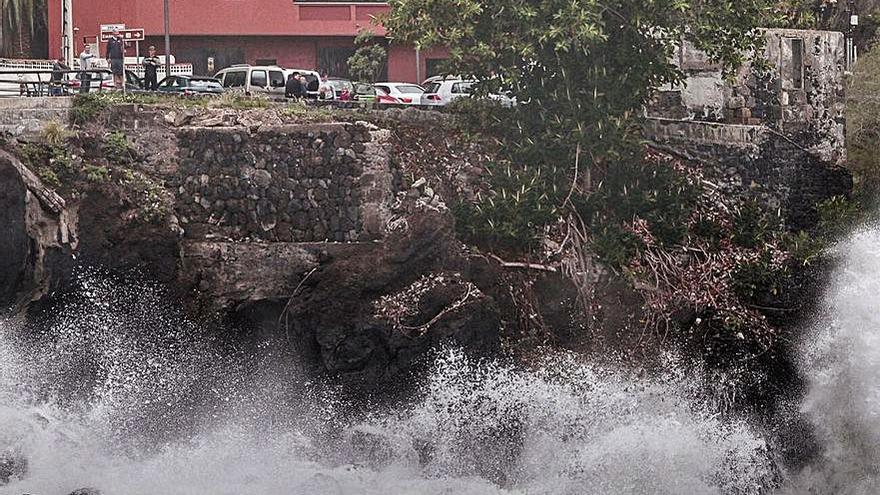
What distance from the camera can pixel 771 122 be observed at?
99.2ft

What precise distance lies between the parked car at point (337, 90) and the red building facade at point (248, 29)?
6.75 meters

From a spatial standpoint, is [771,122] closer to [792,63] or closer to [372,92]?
[792,63]

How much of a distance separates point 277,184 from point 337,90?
14.1 m

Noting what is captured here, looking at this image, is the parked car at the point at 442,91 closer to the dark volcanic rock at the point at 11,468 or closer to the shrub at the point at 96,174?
the shrub at the point at 96,174

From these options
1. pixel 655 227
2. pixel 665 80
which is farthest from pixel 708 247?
Result: pixel 665 80

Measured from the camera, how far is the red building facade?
161ft

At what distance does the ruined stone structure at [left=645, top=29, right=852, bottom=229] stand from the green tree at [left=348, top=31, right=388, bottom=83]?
1894cm

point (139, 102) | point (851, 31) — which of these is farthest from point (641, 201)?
point (851, 31)

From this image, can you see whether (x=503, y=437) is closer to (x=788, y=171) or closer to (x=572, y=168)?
(x=572, y=168)

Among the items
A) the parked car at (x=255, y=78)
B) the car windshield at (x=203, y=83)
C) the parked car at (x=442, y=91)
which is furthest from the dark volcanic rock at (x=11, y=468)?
the parked car at (x=255, y=78)

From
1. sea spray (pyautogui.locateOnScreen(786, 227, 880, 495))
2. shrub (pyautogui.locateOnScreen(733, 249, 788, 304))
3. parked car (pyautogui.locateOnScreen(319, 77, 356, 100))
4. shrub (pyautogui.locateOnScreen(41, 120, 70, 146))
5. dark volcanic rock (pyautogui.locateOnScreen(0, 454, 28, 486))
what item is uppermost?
parked car (pyautogui.locateOnScreen(319, 77, 356, 100))

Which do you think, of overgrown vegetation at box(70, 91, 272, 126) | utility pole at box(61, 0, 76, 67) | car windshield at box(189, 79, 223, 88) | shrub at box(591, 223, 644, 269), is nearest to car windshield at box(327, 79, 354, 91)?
Answer: car windshield at box(189, 79, 223, 88)

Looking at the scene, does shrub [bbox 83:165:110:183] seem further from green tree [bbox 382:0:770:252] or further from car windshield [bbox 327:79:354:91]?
car windshield [bbox 327:79:354:91]

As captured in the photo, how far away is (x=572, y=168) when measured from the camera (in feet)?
90.2
